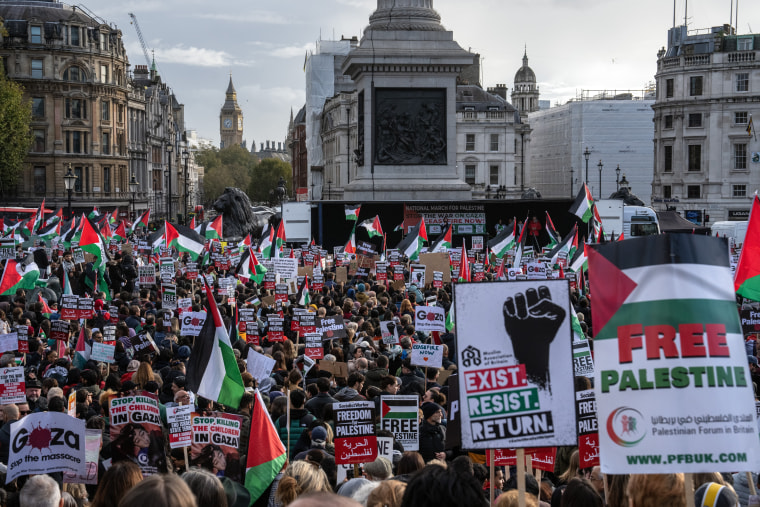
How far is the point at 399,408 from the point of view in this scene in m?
9.05

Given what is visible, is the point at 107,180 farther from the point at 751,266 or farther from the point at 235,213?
the point at 751,266

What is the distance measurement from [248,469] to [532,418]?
284 centimetres

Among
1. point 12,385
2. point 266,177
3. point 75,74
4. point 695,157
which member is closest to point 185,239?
point 12,385

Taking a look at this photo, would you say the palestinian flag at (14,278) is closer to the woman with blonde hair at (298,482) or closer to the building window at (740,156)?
the woman with blonde hair at (298,482)

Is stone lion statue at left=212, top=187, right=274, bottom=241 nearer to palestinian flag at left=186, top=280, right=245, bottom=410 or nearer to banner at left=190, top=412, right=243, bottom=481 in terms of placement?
palestinian flag at left=186, top=280, right=245, bottom=410

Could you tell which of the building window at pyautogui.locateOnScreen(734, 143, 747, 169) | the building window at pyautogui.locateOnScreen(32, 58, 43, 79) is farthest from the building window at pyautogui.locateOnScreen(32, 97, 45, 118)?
the building window at pyautogui.locateOnScreen(734, 143, 747, 169)

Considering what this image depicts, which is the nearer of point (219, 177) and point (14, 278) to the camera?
point (14, 278)

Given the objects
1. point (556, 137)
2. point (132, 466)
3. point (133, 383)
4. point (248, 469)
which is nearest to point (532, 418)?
point (132, 466)

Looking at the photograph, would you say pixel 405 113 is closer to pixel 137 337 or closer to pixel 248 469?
pixel 137 337

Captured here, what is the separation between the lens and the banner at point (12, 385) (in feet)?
33.7

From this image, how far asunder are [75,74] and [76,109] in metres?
2.54

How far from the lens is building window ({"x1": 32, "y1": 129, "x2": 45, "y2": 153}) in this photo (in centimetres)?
7280

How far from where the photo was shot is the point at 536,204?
41312 mm

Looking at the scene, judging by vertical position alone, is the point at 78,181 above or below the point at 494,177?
below
